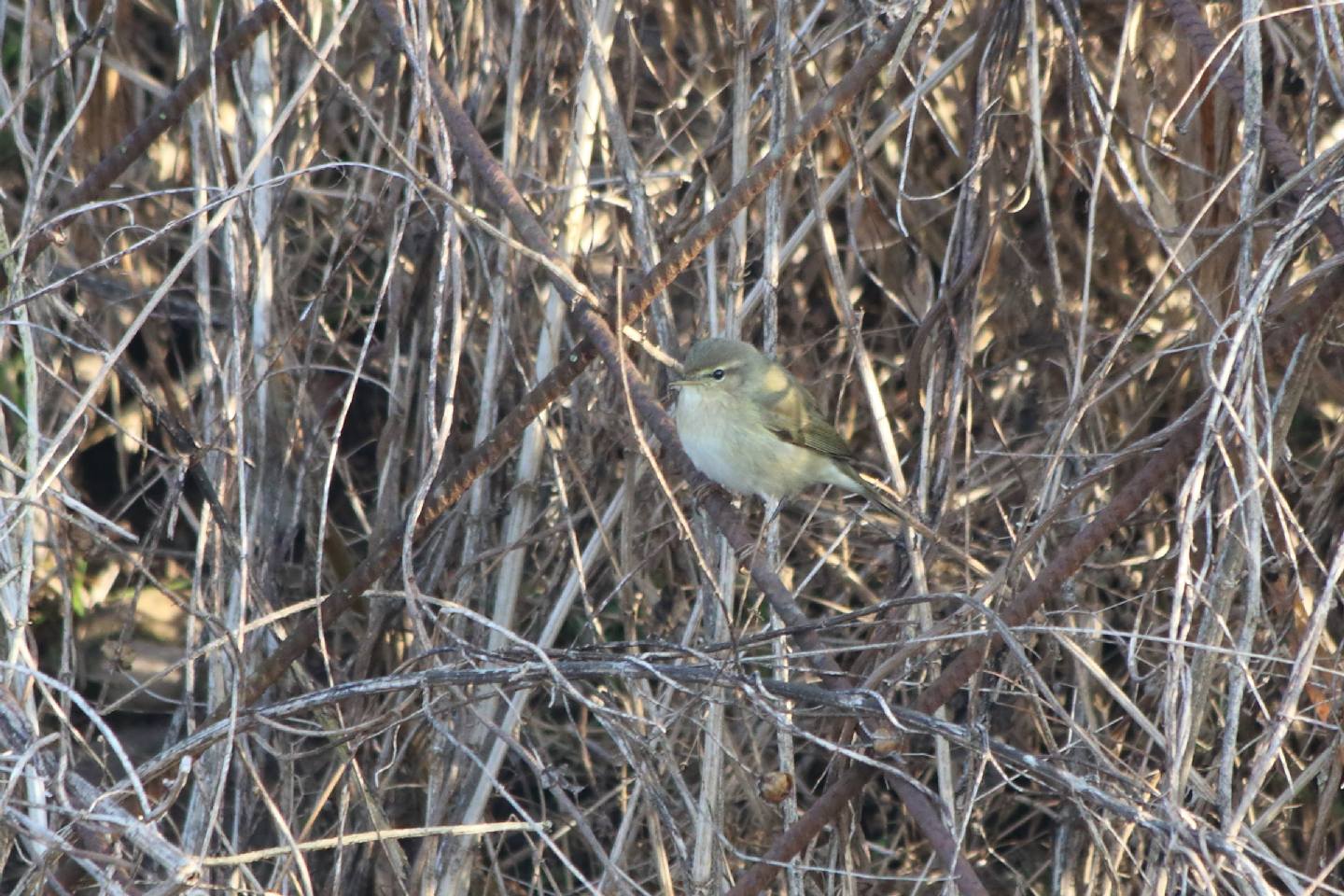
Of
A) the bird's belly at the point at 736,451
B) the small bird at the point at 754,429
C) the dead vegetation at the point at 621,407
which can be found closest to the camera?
the dead vegetation at the point at 621,407

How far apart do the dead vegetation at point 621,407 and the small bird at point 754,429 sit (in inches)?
6.4

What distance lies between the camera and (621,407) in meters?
4.22

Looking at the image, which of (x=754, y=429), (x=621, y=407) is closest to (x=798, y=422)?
(x=754, y=429)

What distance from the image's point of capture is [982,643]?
233 centimetres

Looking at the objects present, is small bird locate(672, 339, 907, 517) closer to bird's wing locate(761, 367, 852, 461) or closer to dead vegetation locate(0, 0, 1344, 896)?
bird's wing locate(761, 367, 852, 461)

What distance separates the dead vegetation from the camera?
113 inches

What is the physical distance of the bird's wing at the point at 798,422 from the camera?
14.0 feet

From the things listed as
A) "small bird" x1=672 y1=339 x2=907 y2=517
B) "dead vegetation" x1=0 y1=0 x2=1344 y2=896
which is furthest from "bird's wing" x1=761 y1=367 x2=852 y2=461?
"dead vegetation" x1=0 y1=0 x2=1344 y2=896

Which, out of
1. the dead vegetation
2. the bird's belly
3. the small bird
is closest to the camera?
the dead vegetation

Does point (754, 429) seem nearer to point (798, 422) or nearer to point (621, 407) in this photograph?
point (798, 422)

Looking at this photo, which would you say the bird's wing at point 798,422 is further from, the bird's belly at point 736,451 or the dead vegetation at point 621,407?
the dead vegetation at point 621,407

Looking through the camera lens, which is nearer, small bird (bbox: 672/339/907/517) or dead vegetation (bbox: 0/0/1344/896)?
dead vegetation (bbox: 0/0/1344/896)

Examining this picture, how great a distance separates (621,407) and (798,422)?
612mm

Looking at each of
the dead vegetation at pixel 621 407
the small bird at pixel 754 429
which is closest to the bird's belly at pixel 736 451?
the small bird at pixel 754 429
